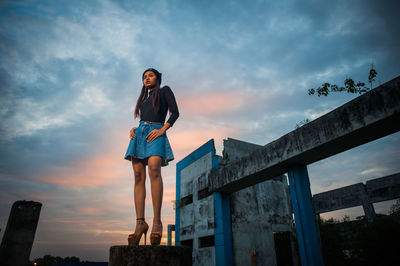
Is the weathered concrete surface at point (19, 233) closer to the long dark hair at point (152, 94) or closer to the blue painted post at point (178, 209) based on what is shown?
the long dark hair at point (152, 94)

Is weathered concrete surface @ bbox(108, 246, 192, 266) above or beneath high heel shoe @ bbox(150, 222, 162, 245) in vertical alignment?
beneath

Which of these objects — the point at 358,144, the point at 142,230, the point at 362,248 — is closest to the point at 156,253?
the point at 142,230

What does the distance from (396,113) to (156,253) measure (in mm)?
4791

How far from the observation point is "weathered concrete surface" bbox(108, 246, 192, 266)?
2.05 m

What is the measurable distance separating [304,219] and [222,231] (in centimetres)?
439

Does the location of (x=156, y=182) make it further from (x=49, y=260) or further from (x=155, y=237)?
(x=49, y=260)

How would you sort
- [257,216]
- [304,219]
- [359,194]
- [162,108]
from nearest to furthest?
[162,108]
[304,219]
[257,216]
[359,194]

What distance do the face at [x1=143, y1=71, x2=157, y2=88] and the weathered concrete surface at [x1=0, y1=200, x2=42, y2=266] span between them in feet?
19.9

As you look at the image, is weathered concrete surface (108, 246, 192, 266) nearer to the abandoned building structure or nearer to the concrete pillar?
the abandoned building structure

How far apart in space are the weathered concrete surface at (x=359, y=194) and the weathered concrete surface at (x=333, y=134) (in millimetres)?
9555

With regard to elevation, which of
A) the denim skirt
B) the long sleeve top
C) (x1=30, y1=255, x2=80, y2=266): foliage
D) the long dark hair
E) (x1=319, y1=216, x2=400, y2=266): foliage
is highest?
the long dark hair

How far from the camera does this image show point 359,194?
47.2 ft

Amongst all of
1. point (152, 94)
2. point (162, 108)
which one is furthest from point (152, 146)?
point (152, 94)

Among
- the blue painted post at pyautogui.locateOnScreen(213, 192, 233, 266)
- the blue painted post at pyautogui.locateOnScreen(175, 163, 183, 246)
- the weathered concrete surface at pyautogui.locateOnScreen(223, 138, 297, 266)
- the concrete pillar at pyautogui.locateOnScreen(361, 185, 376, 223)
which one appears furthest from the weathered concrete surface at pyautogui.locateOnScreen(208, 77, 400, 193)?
the concrete pillar at pyautogui.locateOnScreen(361, 185, 376, 223)
